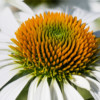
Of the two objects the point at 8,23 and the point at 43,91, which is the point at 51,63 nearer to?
the point at 43,91

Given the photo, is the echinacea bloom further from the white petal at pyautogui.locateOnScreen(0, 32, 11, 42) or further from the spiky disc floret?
the white petal at pyautogui.locateOnScreen(0, 32, 11, 42)

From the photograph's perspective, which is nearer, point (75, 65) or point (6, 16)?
point (75, 65)

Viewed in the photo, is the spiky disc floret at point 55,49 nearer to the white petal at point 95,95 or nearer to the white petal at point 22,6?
the white petal at point 95,95

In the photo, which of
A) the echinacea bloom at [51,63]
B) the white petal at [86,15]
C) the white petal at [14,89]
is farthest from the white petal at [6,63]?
the white petal at [86,15]

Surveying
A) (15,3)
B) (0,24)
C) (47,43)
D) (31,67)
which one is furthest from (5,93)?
(15,3)

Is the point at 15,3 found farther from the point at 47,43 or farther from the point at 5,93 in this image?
the point at 5,93
